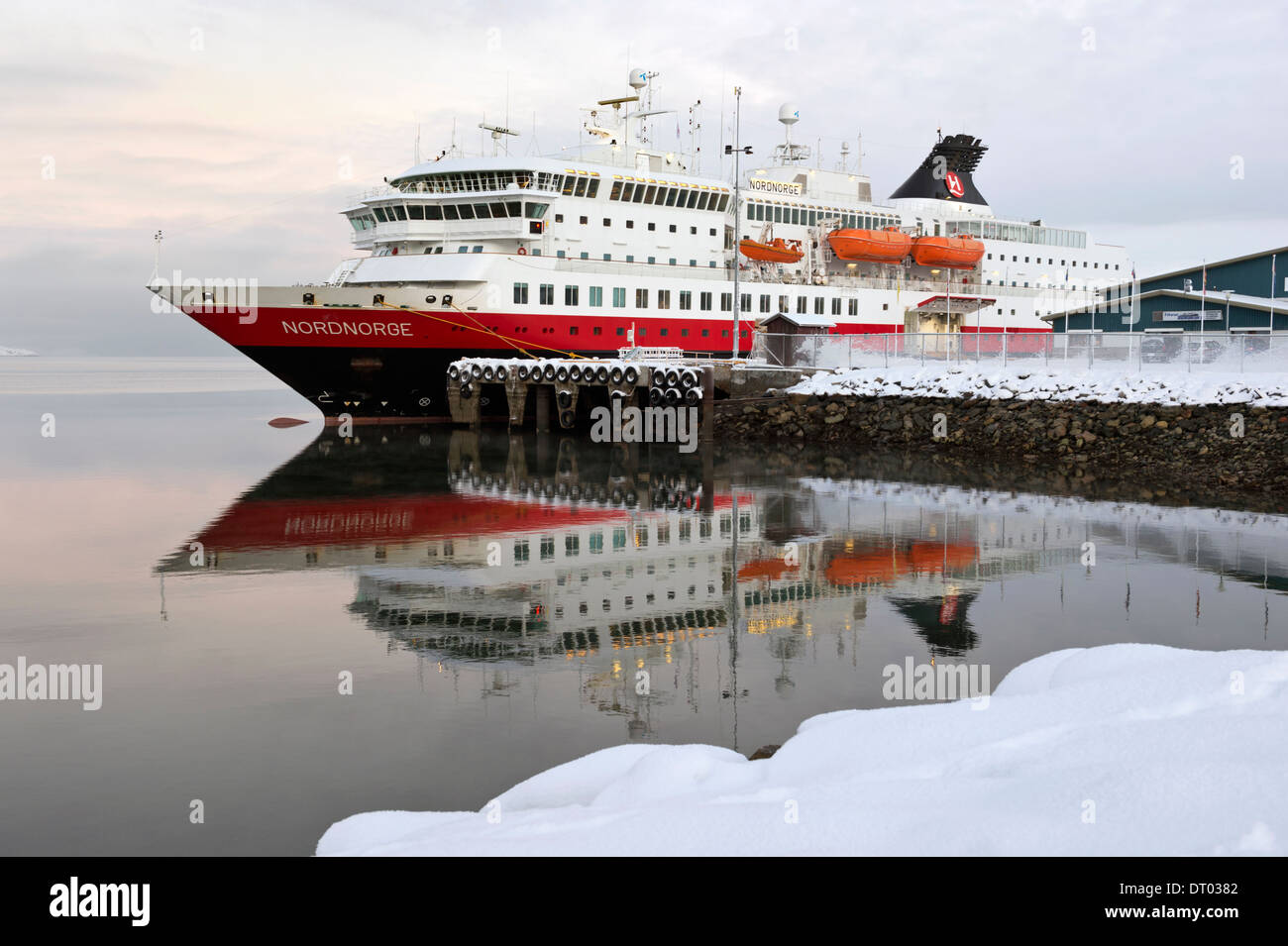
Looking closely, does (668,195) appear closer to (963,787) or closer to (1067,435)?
(1067,435)

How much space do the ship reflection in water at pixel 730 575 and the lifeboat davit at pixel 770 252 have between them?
928 inches

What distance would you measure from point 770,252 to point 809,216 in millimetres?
4869

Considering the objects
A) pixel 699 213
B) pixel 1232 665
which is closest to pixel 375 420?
pixel 699 213

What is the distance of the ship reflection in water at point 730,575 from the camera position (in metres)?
10.6

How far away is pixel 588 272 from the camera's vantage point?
41.7 meters

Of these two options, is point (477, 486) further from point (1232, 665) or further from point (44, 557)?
point (1232, 665)

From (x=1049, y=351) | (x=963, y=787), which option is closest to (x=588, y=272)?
(x=1049, y=351)

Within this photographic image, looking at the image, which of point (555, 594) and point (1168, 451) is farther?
point (1168, 451)

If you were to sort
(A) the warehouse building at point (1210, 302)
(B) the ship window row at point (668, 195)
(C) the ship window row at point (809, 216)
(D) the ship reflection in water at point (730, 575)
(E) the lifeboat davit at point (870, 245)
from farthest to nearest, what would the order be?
(E) the lifeboat davit at point (870, 245) < (C) the ship window row at point (809, 216) < (A) the warehouse building at point (1210, 302) < (B) the ship window row at point (668, 195) < (D) the ship reflection in water at point (730, 575)

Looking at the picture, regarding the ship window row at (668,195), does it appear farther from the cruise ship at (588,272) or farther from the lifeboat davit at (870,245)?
the lifeboat davit at (870,245)

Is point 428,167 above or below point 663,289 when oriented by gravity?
above

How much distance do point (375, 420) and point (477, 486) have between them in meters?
19.4

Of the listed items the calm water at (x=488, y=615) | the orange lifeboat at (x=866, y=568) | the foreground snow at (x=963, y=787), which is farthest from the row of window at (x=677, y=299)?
the foreground snow at (x=963, y=787)

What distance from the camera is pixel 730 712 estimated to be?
9.35 meters
